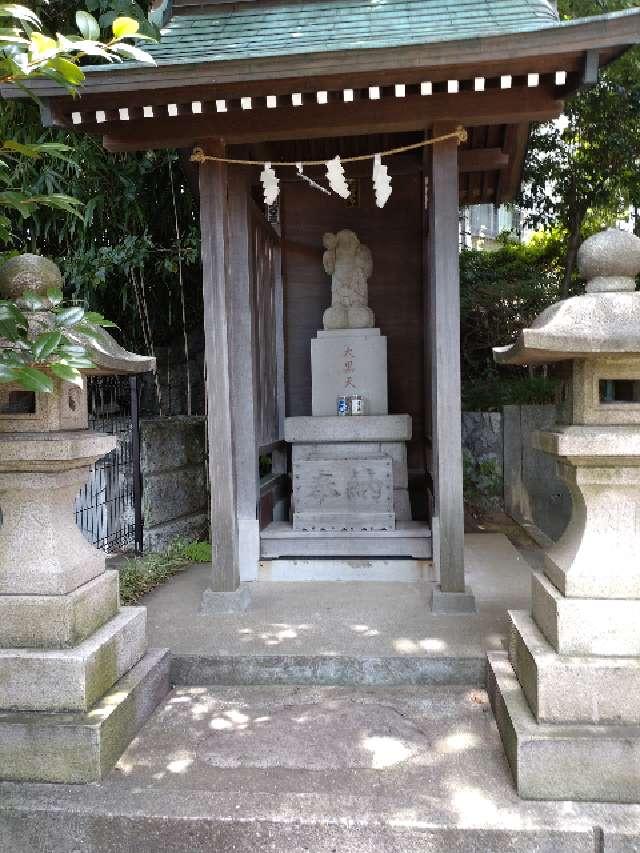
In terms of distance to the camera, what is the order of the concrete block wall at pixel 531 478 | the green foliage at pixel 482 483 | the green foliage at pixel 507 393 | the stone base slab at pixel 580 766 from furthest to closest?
the green foliage at pixel 507 393 < the green foliage at pixel 482 483 < the concrete block wall at pixel 531 478 < the stone base slab at pixel 580 766

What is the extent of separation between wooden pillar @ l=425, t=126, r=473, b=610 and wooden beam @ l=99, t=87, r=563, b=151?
246 mm

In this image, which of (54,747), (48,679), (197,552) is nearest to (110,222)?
(197,552)

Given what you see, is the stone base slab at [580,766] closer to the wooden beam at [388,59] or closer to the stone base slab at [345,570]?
the stone base slab at [345,570]

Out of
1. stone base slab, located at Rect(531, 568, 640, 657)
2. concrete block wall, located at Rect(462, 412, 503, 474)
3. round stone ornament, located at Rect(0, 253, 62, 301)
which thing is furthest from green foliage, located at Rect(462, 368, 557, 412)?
round stone ornament, located at Rect(0, 253, 62, 301)

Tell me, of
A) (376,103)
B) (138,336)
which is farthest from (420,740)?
(138,336)

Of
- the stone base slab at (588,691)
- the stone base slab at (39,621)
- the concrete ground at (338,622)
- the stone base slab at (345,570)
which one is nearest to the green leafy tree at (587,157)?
the stone base slab at (345,570)

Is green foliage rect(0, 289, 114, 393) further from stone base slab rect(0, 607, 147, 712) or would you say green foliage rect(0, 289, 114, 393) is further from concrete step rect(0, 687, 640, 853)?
concrete step rect(0, 687, 640, 853)

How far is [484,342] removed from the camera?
31.8 ft

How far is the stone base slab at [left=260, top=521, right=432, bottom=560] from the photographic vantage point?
16.4ft

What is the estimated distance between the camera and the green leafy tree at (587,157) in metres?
8.79

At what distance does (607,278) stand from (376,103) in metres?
2.35

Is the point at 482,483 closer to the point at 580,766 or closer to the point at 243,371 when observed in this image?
the point at 243,371

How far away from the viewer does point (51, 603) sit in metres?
2.71

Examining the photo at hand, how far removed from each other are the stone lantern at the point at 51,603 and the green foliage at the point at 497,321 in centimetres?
699
